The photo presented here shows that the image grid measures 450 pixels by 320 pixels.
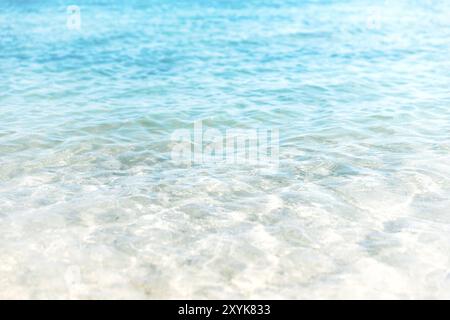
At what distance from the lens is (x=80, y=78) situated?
15734 mm

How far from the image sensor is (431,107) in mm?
12133

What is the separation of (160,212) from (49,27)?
Result: 855 inches

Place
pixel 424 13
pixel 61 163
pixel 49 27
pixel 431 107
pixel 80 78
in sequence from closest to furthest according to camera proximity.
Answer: pixel 61 163, pixel 431 107, pixel 80 78, pixel 49 27, pixel 424 13

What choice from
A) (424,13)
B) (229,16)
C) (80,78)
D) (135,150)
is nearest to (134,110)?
(135,150)

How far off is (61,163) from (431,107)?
28.2 feet

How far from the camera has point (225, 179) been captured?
8227 millimetres

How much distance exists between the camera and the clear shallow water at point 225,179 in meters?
5.67

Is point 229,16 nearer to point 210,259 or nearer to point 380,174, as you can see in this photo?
point 380,174

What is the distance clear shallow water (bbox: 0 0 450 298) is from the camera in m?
5.67

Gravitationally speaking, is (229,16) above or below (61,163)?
above

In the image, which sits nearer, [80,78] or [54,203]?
[54,203]
